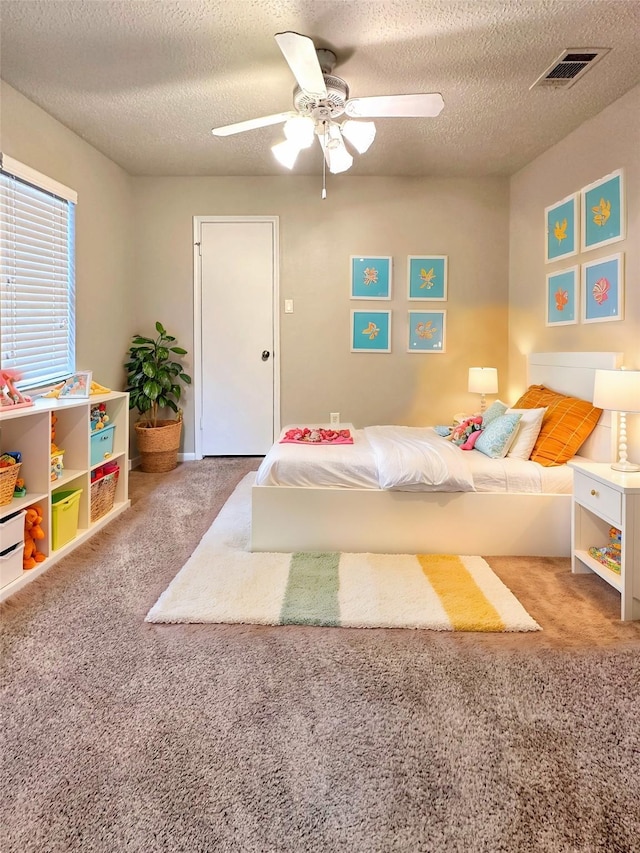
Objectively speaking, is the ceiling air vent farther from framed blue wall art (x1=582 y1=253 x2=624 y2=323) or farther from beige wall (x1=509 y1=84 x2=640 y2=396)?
framed blue wall art (x1=582 y1=253 x2=624 y2=323)

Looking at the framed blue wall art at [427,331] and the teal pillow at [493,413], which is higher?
the framed blue wall art at [427,331]

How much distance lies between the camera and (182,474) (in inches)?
154

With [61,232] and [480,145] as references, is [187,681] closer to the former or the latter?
[61,232]

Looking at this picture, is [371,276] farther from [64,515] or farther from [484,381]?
[64,515]

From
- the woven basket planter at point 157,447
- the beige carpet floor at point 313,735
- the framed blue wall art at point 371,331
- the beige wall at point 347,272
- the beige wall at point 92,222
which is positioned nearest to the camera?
the beige carpet floor at point 313,735

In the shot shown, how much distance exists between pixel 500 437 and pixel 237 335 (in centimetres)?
259

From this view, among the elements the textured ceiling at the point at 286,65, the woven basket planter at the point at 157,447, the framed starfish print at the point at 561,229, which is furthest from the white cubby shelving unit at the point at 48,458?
the framed starfish print at the point at 561,229

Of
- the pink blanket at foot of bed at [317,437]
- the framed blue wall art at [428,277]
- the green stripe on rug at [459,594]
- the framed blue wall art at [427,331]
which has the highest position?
the framed blue wall art at [428,277]

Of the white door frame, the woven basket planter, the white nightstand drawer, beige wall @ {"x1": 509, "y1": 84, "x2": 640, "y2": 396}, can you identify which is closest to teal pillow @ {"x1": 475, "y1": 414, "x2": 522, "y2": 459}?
the white nightstand drawer

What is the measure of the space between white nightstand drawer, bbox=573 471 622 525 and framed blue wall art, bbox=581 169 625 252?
149cm

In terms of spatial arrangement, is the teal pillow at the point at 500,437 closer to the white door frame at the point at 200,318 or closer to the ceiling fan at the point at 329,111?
the ceiling fan at the point at 329,111

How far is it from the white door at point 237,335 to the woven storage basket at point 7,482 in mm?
2270

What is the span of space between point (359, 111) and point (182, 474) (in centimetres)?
289

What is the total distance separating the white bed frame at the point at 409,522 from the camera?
7.79ft
